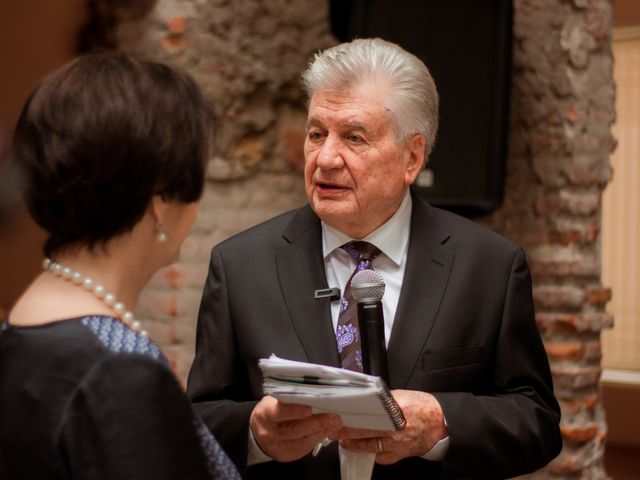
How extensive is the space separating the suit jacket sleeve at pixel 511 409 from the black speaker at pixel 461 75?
113 centimetres

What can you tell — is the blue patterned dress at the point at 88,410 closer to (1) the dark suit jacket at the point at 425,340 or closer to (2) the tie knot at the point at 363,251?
(1) the dark suit jacket at the point at 425,340

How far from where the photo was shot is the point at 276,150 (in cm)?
360

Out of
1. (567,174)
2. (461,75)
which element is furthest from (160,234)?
(567,174)

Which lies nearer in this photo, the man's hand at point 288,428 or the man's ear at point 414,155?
the man's hand at point 288,428

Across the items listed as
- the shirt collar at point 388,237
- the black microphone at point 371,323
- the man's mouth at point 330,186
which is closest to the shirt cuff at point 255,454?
the black microphone at point 371,323

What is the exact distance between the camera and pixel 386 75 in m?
2.12

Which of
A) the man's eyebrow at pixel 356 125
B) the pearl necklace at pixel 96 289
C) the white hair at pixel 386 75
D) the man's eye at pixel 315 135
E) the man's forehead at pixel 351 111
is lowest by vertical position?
the pearl necklace at pixel 96 289

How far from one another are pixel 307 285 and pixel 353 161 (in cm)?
30

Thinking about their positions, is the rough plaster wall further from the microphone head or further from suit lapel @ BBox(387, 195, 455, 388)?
the microphone head

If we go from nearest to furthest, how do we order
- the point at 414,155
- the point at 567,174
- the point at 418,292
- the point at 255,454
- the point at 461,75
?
1. the point at 255,454
2. the point at 418,292
3. the point at 414,155
4. the point at 461,75
5. the point at 567,174

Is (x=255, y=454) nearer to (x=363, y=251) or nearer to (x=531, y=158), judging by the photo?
(x=363, y=251)

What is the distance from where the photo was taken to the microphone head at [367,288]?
1801 mm

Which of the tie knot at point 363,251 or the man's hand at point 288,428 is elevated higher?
the tie knot at point 363,251

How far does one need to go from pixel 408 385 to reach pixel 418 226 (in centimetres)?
39
